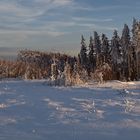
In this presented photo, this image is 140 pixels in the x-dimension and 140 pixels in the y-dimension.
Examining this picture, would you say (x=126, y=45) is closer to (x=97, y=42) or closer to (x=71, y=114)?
(x=97, y=42)

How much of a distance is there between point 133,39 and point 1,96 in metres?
48.8

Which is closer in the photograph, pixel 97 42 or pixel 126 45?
pixel 126 45

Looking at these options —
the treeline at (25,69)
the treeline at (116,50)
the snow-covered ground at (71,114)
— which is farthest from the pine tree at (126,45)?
the snow-covered ground at (71,114)

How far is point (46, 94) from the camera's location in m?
11.6

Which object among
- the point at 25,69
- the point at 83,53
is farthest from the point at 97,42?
the point at 25,69

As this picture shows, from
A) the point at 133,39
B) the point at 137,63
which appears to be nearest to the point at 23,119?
the point at 137,63

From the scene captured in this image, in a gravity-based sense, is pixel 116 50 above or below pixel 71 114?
above

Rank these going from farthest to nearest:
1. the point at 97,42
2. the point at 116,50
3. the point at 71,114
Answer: the point at 97,42
the point at 116,50
the point at 71,114

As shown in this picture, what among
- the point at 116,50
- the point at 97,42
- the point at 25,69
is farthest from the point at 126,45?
the point at 25,69

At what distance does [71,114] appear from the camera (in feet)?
30.9

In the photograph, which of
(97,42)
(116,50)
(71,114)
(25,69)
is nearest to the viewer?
(71,114)

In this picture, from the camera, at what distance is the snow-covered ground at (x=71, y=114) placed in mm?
8188

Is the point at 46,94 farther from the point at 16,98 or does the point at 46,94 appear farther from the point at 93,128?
the point at 93,128

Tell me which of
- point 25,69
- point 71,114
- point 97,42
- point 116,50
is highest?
point 97,42
